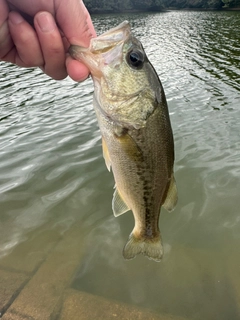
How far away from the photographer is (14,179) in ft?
21.4

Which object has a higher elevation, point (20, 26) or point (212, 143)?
point (20, 26)

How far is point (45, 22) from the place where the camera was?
6.74 feet

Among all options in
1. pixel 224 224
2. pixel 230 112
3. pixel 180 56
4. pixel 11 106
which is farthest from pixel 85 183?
pixel 180 56

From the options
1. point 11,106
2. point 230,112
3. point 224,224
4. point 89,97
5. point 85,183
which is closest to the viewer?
point 224,224

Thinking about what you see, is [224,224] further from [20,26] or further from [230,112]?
[230,112]

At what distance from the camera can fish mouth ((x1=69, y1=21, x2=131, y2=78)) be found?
7.14ft

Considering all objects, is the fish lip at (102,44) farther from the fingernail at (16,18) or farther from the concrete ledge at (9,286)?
the concrete ledge at (9,286)

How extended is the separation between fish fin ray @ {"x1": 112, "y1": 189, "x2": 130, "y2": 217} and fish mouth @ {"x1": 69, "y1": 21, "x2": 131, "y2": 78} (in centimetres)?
105

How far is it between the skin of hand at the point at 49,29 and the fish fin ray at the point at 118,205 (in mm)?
1070

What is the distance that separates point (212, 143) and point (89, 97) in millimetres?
5932

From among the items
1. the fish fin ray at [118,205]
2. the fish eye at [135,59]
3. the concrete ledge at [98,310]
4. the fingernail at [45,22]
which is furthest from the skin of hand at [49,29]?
the concrete ledge at [98,310]

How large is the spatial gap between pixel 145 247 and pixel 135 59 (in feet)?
5.53

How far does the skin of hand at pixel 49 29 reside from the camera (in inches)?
82.0

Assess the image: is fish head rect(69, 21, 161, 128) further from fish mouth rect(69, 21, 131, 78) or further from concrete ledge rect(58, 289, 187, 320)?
concrete ledge rect(58, 289, 187, 320)
